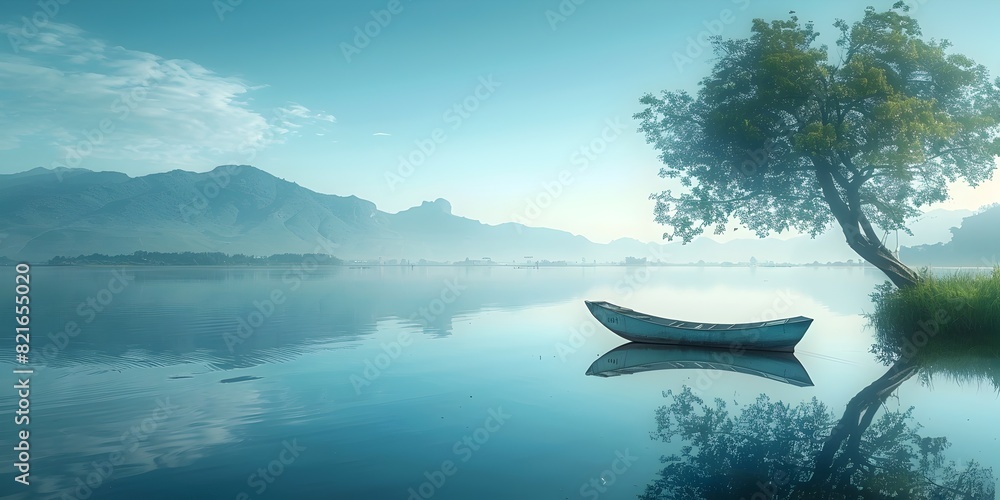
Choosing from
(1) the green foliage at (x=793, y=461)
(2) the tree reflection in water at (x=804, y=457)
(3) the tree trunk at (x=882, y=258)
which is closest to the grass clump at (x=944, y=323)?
(3) the tree trunk at (x=882, y=258)

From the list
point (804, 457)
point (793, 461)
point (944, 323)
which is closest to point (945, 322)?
point (944, 323)

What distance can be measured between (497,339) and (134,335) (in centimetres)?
1816

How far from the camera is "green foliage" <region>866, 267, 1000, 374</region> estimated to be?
22109 mm

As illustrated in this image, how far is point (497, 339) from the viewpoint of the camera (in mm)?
27781

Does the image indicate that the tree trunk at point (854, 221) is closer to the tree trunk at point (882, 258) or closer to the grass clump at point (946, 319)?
the tree trunk at point (882, 258)

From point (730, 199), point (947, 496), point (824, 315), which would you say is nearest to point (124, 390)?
point (947, 496)

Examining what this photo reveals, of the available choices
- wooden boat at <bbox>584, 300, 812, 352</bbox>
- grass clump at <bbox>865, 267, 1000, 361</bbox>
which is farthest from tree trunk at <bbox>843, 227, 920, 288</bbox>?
wooden boat at <bbox>584, 300, 812, 352</bbox>

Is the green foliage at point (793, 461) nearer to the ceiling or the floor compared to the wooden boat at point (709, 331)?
nearer to the floor

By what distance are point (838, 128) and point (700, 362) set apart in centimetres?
1632

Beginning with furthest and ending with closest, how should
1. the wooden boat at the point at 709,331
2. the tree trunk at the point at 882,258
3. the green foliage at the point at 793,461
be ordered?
the tree trunk at the point at 882,258 < the wooden boat at the point at 709,331 < the green foliage at the point at 793,461

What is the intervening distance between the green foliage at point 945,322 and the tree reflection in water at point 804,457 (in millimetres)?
10866

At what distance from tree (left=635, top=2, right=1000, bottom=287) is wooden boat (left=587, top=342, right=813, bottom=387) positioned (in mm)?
10366

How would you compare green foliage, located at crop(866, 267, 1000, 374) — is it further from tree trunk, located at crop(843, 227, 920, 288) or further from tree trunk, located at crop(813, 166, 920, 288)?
tree trunk, located at crop(813, 166, 920, 288)

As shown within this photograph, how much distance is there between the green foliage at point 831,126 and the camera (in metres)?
27.0
